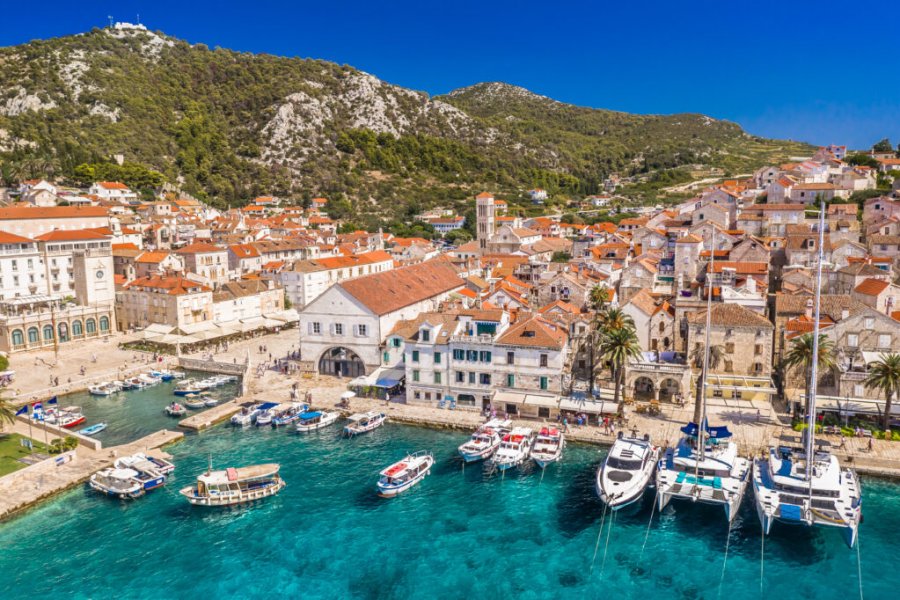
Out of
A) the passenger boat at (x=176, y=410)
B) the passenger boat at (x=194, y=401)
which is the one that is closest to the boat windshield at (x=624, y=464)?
the passenger boat at (x=176, y=410)

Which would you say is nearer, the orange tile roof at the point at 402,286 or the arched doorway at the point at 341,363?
the orange tile roof at the point at 402,286

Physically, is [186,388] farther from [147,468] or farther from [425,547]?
[425,547]

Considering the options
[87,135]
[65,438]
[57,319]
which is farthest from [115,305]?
[87,135]

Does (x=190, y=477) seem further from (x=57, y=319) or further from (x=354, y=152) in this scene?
(x=354, y=152)

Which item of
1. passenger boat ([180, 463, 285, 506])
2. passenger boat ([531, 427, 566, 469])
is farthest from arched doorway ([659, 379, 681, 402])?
passenger boat ([180, 463, 285, 506])

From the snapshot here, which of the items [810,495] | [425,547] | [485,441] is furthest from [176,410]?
[810,495]

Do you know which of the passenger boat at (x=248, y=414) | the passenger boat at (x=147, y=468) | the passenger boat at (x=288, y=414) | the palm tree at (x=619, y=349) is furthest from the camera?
the passenger boat at (x=248, y=414)

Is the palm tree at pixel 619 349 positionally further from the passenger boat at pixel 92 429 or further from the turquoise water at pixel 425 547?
the passenger boat at pixel 92 429

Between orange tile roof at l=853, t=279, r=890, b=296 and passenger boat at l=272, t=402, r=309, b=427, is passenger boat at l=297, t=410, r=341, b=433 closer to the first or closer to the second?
passenger boat at l=272, t=402, r=309, b=427
